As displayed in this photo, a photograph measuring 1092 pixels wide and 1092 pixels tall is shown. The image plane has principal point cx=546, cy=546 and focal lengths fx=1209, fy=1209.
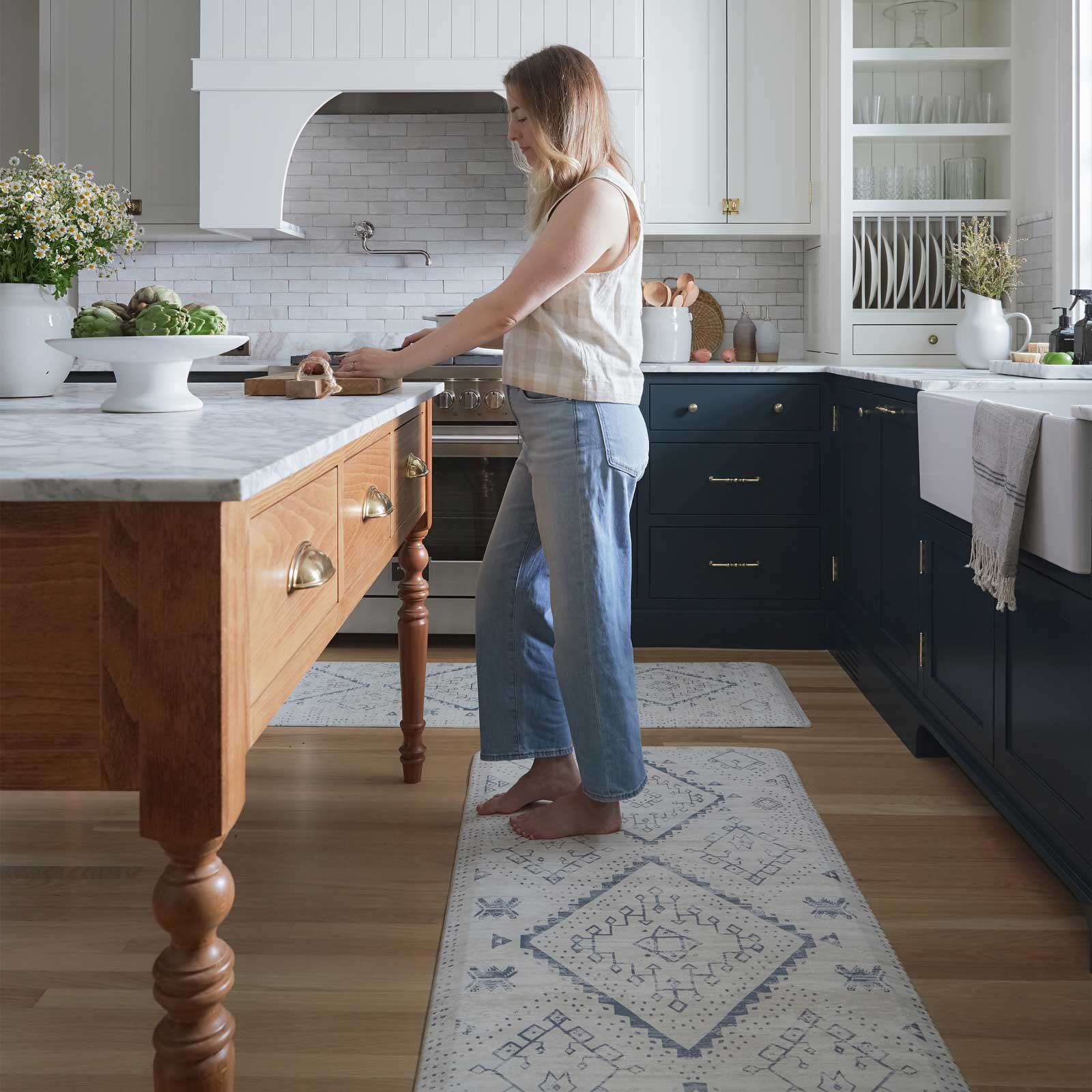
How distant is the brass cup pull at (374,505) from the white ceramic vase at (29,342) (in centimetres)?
59

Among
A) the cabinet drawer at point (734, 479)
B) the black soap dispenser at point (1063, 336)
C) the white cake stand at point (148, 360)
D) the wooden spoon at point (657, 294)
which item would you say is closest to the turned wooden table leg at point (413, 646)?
the white cake stand at point (148, 360)

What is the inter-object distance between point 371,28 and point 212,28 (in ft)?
1.76

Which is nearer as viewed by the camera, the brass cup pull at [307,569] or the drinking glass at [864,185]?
the brass cup pull at [307,569]

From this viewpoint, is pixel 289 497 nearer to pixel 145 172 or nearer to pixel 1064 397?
pixel 1064 397

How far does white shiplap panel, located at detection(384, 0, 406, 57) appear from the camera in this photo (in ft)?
13.3

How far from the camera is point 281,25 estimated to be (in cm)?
406

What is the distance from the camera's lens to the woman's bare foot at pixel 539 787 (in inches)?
98.0

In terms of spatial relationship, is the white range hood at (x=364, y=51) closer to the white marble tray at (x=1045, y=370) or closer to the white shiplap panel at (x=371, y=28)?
the white shiplap panel at (x=371, y=28)

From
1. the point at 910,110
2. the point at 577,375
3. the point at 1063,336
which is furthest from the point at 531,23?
the point at 577,375

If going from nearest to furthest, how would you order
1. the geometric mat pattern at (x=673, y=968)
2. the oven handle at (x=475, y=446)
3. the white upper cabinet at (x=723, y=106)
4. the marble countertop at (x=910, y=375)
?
1. the geometric mat pattern at (x=673, y=968)
2. the marble countertop at (x=910, y=375)
3. the oven handle at (x=475, y=446)
4. the white upper cabinet at (x=723, y=106)

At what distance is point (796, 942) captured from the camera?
6.29 ft

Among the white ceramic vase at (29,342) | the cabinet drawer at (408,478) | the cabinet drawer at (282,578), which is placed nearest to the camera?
the cabinet drawer at (282,578)

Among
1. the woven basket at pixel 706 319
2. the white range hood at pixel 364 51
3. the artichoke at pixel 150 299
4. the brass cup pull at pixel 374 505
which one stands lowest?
the brass cup pull at pixel 374 505

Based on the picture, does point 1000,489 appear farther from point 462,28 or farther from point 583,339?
point 462,28
